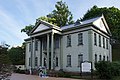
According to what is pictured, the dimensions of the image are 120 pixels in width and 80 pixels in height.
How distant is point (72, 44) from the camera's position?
31531mm

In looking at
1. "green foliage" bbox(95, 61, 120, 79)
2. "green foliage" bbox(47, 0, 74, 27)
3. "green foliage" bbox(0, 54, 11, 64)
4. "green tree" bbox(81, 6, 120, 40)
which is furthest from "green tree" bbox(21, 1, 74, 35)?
"green foliage" bbox(0, 54, 11, 64)

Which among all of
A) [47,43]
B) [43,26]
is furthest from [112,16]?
[47,43]

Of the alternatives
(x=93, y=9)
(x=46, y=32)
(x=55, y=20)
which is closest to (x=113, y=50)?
(x=93, y=9)

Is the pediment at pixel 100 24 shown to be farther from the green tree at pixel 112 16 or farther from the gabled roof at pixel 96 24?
the green tree at pixel 112 16

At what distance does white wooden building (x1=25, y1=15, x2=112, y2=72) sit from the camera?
2944 centimetres

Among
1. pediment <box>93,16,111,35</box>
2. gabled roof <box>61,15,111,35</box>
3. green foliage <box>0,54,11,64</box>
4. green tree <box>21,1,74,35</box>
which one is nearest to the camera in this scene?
green foliage <box>0,54,11,64</box>

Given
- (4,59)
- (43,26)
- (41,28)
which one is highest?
(43,26)

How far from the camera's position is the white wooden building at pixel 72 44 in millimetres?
29438

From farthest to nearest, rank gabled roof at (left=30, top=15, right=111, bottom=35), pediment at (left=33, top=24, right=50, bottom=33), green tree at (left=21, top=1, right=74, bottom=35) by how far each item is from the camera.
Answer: green tree at (left=21, top=1, right=74, bottom=35) < pediment at (left=33, top=24, right=50, bottom=33) < gabled roof at (left=30, top=15, right=111, bottom=35)

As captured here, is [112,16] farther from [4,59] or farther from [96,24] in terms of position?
[4,59]

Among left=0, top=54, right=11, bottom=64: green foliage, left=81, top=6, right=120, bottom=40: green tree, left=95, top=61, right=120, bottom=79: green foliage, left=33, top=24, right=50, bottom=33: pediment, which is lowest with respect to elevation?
left=95, top=61, right=120, bottom=79: green foliage

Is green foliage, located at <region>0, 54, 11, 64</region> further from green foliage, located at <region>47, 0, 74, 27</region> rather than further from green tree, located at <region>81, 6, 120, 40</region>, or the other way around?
green foliage, located at <region>47, 0, 74, 27</region>

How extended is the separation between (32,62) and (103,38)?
45.2 ft

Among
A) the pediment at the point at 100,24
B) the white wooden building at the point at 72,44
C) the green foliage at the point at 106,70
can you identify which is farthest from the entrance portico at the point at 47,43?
the green foliage at the point at 106,70
